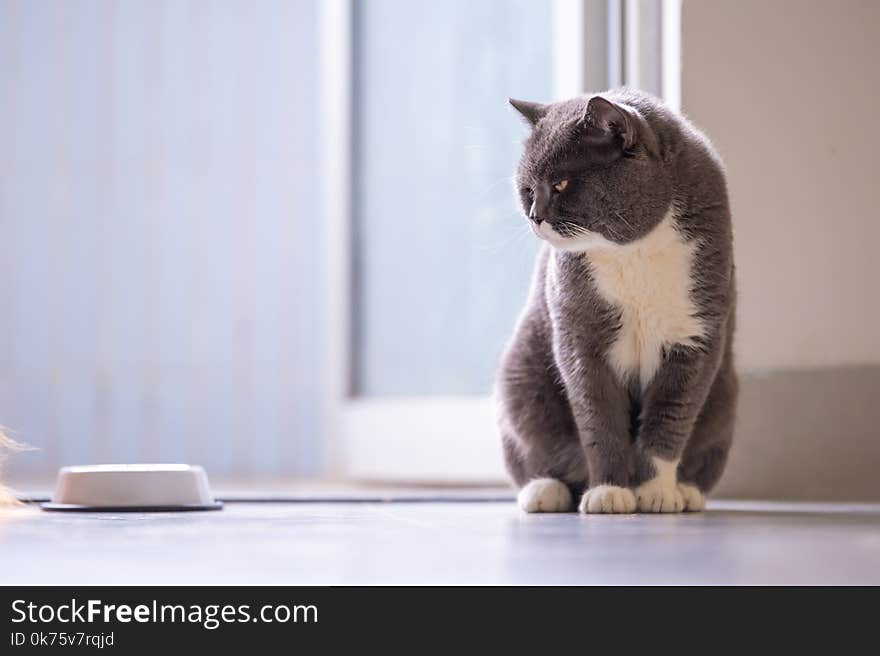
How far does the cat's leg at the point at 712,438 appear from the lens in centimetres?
158

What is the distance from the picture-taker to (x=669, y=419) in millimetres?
1466

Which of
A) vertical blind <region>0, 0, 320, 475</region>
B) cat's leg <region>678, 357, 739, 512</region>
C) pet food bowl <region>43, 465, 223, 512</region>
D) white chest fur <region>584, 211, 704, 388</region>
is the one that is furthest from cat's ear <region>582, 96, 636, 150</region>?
vertical blind <region>0, 0, 320, 475</region>

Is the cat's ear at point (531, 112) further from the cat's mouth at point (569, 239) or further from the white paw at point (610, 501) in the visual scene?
the white paw at point (610, 501)

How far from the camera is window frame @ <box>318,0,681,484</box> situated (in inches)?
82.0

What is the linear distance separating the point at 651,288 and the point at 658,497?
253 mm

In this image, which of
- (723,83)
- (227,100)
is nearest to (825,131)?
(723,83)

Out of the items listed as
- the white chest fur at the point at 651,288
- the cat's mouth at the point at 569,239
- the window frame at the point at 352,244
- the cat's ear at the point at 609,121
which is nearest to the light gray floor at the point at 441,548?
the white chest fur at the point at 651,288

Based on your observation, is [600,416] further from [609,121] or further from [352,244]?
[352,244]

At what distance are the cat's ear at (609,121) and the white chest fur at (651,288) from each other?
11 cm

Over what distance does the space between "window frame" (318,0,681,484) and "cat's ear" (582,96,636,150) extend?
1.71 feet

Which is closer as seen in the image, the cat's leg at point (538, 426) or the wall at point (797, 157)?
the cat's leg at point (538, 426)

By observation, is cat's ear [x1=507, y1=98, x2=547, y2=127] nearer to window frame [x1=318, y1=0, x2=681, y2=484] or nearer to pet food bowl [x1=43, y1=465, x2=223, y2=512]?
window frame [x1=318, y1=0, x2=681, y2=484]
